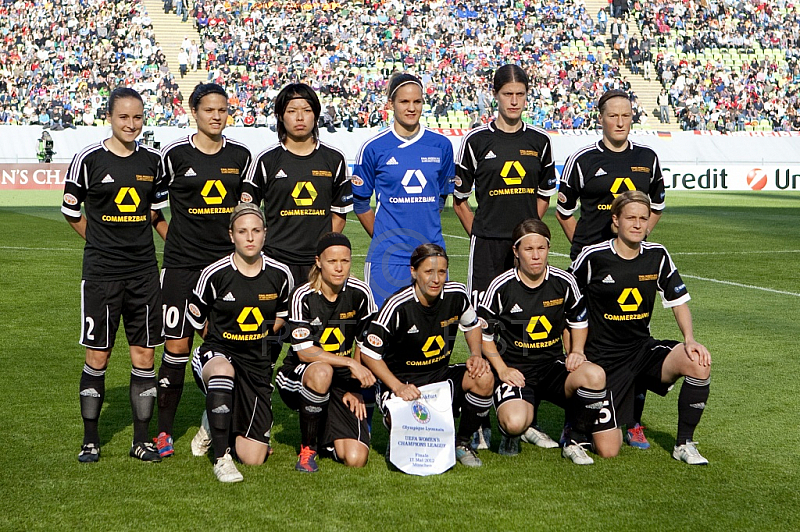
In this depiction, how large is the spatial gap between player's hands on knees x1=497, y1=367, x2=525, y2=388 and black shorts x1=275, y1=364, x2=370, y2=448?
85 cm

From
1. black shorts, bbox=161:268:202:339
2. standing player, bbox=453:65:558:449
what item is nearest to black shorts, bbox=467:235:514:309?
standing player, bbox=453:65:558:449

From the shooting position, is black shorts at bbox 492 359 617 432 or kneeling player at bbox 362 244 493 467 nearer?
kneeling player at bbox 362 244 493 467

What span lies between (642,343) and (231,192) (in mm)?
2705

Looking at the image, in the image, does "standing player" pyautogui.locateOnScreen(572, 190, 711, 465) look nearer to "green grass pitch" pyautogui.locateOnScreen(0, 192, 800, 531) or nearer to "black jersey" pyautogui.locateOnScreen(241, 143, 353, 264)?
"green grass pitch" pyautogui.locateOnScreen(0, 192, 800, 531)

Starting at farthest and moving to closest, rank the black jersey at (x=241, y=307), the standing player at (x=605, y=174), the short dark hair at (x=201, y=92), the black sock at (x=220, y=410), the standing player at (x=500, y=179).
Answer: the standing player at (x=605, y=174) → the standing player at (x=500, y=179) → the short dark hair at (x=201, y=92) → the black jersey at (x=241, y=307) → the black sock at (x=220, y=410)

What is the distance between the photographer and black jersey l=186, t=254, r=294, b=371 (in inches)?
224

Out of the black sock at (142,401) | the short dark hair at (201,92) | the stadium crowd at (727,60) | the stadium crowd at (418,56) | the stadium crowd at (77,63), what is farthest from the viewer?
the stadium crowd at (727,60)

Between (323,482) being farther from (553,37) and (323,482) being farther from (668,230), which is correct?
(553,37)

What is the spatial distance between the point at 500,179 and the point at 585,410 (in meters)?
1.64

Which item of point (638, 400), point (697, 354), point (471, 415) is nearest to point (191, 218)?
point (471, 415)

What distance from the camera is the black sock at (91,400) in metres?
5.75

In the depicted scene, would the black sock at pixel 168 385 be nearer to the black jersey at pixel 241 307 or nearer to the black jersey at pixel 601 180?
the black jersey at pixel 241 307

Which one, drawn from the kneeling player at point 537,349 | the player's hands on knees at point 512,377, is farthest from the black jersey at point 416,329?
the player's hands on knees at point 512,377

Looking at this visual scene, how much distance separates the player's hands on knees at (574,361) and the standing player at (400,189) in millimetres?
1145
